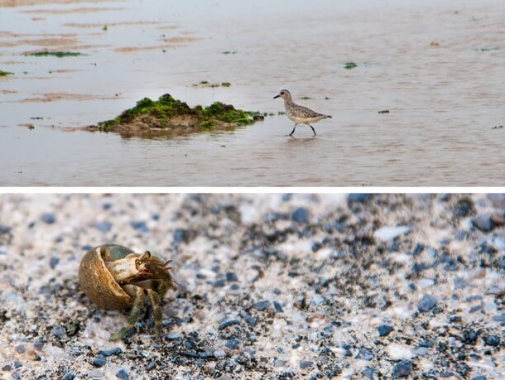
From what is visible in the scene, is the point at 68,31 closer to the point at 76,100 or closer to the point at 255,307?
the point at 76,100

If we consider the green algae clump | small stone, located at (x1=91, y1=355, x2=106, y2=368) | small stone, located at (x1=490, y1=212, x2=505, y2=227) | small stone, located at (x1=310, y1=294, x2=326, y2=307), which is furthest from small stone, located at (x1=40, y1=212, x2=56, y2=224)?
small stone, located at (x1=490, y1=212, x2=505, y2=227)

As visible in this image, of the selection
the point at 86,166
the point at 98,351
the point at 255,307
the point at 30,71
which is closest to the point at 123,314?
the point at 98,351

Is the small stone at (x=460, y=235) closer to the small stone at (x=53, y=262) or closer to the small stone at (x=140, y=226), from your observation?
the small stone at (x=140, y=226)

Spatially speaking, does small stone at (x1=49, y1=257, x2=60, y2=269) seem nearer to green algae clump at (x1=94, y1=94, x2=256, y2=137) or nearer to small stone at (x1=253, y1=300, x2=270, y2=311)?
green algae clump at (x1=94, y1=94, x2=256, y2=137)

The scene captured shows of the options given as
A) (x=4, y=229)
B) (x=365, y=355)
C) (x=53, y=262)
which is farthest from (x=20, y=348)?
(x=365, y=355)

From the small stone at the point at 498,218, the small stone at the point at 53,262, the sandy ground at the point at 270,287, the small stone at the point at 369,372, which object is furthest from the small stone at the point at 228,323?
the small stone at the point at 498,218

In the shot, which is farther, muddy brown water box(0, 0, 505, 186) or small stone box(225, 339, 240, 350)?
muddy brown water box(0, 0, 505, 186)
